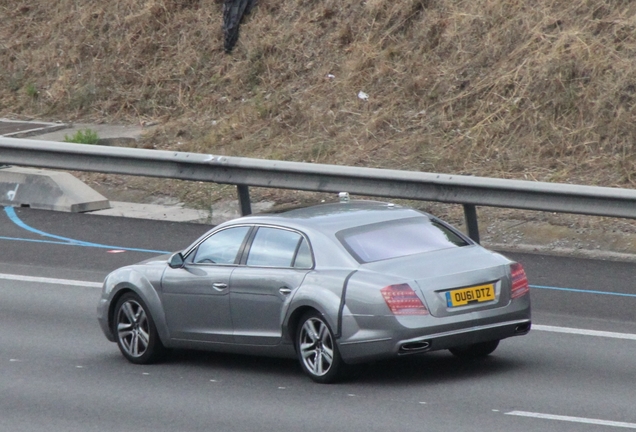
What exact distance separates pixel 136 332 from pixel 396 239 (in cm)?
253

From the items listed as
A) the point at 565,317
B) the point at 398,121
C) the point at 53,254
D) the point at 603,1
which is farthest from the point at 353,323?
the point at 603,1

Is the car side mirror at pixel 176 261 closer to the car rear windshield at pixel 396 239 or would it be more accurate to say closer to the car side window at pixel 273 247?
the car side window at pixel 273 247

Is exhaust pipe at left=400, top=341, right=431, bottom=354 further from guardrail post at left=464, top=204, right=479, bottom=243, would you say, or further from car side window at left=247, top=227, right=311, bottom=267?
guardrail post at left=464, top=204, right=479, bottom=243

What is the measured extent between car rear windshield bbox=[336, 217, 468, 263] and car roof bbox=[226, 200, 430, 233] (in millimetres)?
89

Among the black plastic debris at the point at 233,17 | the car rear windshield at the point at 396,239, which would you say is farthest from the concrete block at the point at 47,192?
the car rear windshield at the point at 396,239

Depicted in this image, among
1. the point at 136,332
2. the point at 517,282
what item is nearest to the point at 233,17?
the point at 136,332

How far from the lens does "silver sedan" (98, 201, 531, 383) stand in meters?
9.16

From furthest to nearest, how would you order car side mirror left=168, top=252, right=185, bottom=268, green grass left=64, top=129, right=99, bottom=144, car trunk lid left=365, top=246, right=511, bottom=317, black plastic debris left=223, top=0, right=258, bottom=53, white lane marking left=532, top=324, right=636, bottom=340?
black plastic debris left=223, top=0, right=258, bottom=53
green grass left=64, top=129, right=99, bottom=144
white lane marking left=532, top=324, right=636, bottom=340
car side mirror left=168, top=252, right=185, bottom=268
car trunk lid left=365, top=246, right=511, bottom=317

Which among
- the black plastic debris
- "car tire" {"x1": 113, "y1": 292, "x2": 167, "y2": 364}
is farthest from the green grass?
"car tire" {"x1": 113, "y1": 292, "x2": 167, "y2": 364}

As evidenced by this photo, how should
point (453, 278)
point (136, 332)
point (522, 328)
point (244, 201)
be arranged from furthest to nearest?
point (244, 201), point (136, 332), point (522, 328), point (453, 278)

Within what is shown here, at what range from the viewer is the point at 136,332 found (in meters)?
10.8

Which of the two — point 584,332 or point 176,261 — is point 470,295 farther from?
point 176,261

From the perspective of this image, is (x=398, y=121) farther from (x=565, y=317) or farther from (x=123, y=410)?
(x=123, y=410)

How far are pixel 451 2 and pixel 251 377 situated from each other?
13715 mm
